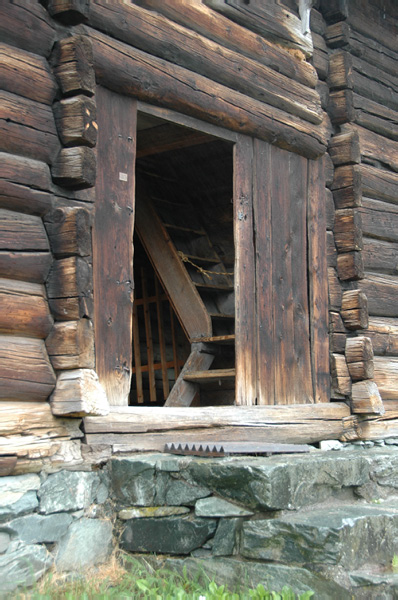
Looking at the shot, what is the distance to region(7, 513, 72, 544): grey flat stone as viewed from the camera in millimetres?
3736

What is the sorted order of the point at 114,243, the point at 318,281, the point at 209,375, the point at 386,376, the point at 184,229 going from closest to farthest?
the point at 114,243, the point at 318,281, the point at 386,376, the point at 209,375, the point at 184,229

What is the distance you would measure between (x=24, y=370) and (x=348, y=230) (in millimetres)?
3289

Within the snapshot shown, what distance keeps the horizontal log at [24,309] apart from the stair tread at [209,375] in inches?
105

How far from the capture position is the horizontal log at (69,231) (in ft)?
13.4

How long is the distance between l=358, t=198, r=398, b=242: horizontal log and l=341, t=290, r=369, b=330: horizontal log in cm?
73

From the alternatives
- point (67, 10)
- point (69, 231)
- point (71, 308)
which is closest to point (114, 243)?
point (69, 231)

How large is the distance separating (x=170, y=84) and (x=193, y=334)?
2871 millimetres

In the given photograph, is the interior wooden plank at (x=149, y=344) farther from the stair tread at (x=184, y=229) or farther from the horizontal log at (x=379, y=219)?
the horizontal log at (x=379, y=219)

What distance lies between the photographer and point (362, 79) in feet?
23.0

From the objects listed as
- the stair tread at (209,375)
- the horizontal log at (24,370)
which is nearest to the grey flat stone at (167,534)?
the horizontal log at (24,370)

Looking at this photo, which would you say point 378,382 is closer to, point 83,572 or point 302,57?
point 302,57

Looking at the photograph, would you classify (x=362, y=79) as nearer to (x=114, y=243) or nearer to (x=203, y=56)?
(x=203, y=56)

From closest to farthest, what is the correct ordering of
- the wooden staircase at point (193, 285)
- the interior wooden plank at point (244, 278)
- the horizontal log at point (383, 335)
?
the interior wooden plank at point (244, 278) < the horizontal log at point (383, 335) < the wooden staircase at point (193, 285)

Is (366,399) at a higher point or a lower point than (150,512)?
higher
